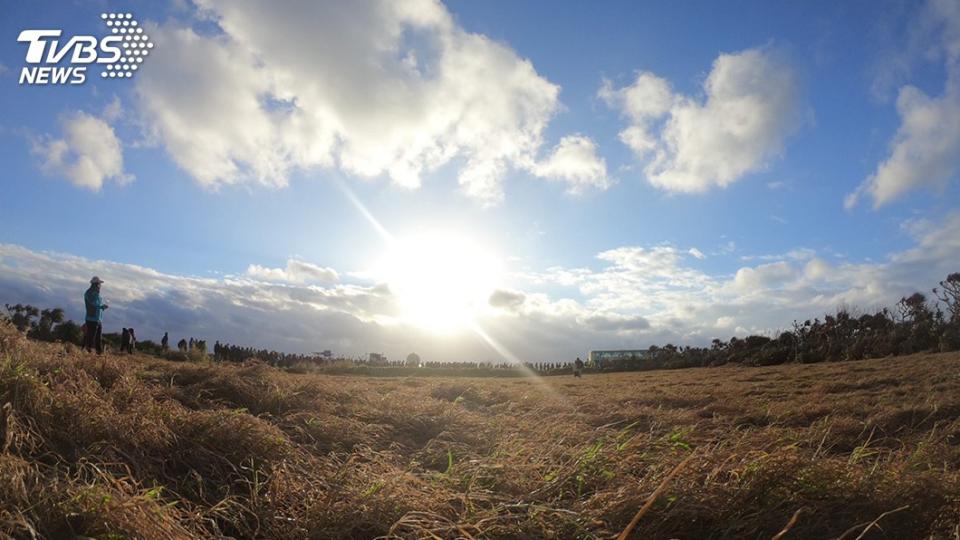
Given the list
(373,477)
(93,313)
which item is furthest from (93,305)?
(373,477)

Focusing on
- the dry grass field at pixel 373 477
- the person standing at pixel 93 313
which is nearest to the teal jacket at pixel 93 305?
the person standing at pixel 93 313

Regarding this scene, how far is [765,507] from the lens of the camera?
9.14 feet

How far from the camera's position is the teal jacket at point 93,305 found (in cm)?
1103

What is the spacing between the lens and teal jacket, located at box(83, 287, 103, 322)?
11.0m

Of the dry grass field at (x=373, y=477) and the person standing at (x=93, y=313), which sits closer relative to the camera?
the dry grass field at (x=373, y=477)

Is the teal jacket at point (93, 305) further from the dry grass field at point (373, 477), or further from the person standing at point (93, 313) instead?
the dry grass field at point (373, 477)

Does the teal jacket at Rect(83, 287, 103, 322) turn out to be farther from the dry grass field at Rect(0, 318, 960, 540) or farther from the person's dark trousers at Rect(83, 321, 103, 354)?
the dry grass field at Rect(0, 318, 960, 540)

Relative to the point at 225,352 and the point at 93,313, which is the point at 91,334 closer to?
the point at 93,313

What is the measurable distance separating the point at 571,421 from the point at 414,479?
3.81 metres

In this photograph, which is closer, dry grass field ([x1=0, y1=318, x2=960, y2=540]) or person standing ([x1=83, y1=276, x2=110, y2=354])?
dry grass field ([x1=0, y1=318, x2=960, y2=540])

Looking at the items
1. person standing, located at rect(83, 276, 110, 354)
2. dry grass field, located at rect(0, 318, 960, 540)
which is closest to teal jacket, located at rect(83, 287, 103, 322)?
person standing, located at rect(83, 276, 110, 354)

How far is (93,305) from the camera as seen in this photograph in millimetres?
11062

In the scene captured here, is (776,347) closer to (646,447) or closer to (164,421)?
(646,447)

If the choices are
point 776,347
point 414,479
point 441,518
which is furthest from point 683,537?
point 776,347
